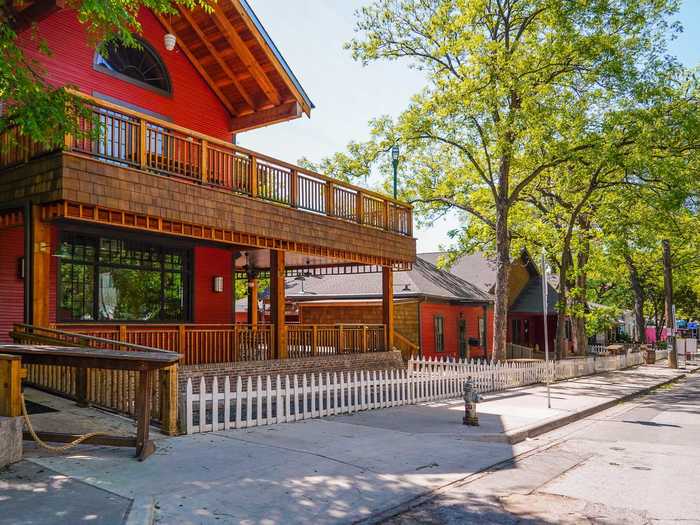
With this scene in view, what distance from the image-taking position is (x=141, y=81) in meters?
15.8

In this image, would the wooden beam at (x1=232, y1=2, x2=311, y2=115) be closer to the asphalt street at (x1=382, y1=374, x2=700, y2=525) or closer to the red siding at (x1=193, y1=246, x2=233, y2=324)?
the red siding at (x1=193, y1=246, x2=233, y2=324)

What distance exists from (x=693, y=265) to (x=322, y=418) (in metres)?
44.1

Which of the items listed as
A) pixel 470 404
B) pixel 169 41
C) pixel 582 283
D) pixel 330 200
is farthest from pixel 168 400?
pixel 582 283

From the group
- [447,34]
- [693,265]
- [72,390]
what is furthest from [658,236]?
[72,390]

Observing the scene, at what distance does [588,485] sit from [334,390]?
576 centimetres

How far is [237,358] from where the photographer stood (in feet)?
47.8

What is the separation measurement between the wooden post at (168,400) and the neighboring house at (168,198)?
3.17 m

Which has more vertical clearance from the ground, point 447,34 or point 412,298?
point 447,34

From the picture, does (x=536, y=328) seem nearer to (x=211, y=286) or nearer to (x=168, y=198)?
(x=211, y=286)

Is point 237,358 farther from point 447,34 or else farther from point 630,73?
point 630,73

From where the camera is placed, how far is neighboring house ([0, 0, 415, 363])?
10.9m

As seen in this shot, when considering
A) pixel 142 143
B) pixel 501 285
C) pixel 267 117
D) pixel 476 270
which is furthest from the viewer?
pixel 476 270

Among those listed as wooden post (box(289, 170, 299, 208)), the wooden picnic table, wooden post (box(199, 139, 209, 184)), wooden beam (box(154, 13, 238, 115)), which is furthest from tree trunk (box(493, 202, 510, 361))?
the wooden picnic table

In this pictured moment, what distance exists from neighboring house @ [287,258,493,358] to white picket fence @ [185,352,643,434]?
6540 mm
